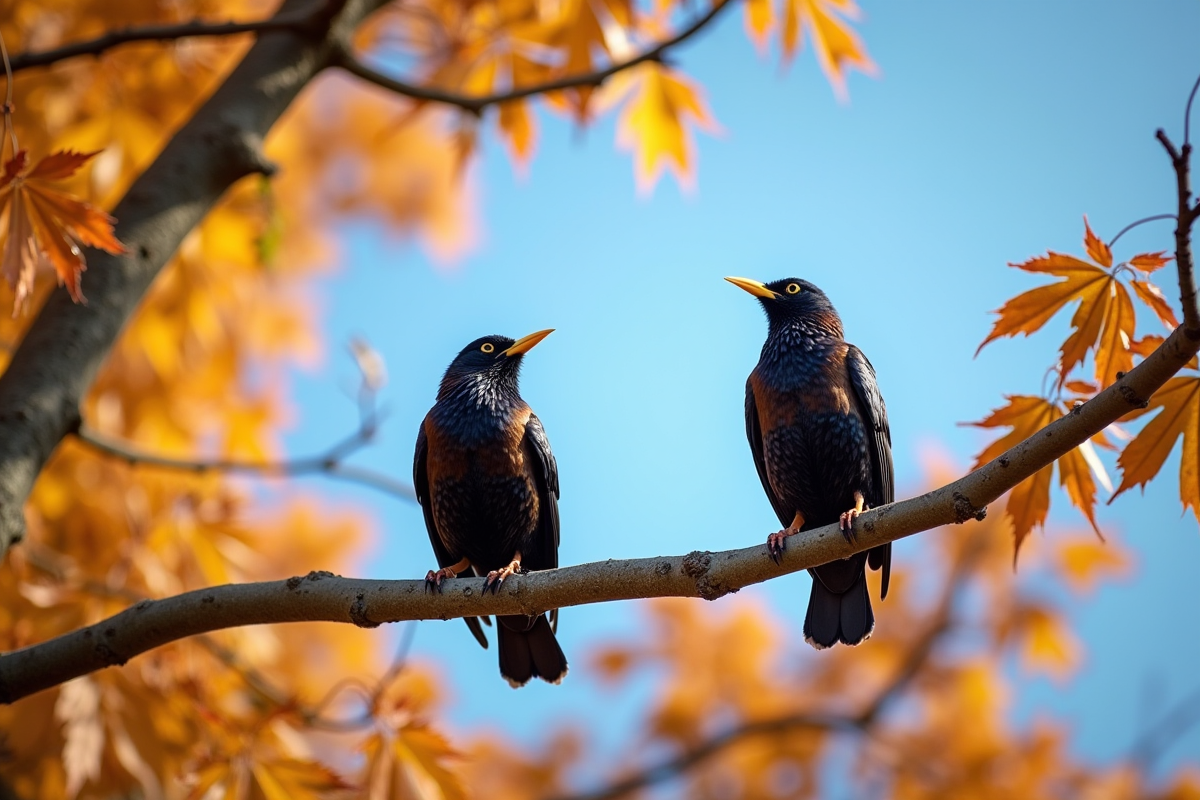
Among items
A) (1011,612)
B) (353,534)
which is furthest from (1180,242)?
(353,534)

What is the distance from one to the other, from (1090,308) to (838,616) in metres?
1.33

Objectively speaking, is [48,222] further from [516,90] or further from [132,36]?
[516,90]

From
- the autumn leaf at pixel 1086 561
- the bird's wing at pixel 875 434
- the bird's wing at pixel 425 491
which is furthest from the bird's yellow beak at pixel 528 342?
the autumn leaf at pixel 1086 561

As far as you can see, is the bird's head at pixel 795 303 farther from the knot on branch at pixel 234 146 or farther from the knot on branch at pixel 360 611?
the knot on branch at pixel 234 146

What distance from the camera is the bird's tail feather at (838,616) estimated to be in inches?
134

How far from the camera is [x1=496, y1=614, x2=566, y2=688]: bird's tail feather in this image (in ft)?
12.2

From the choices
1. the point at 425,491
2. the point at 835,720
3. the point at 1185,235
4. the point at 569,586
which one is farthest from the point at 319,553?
the point at 1185,235

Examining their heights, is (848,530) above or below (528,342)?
below

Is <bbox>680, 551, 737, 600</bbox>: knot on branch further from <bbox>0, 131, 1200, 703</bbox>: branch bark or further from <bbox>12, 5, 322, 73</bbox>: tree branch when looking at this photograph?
<bbox>12, 5, 322, 73</bbox>: tree branch

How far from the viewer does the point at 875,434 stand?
369 cm

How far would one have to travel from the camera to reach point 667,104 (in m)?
5.30

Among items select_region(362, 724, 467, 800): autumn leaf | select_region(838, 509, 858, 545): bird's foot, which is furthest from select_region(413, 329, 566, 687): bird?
select_region(838, 509, 858, 545): bird's foot

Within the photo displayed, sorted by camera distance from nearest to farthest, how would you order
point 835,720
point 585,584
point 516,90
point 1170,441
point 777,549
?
point 777,549
point 585,584
point 1170,441
point 516,90
point 835,720

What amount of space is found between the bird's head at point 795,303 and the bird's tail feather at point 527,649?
145 centimetres
